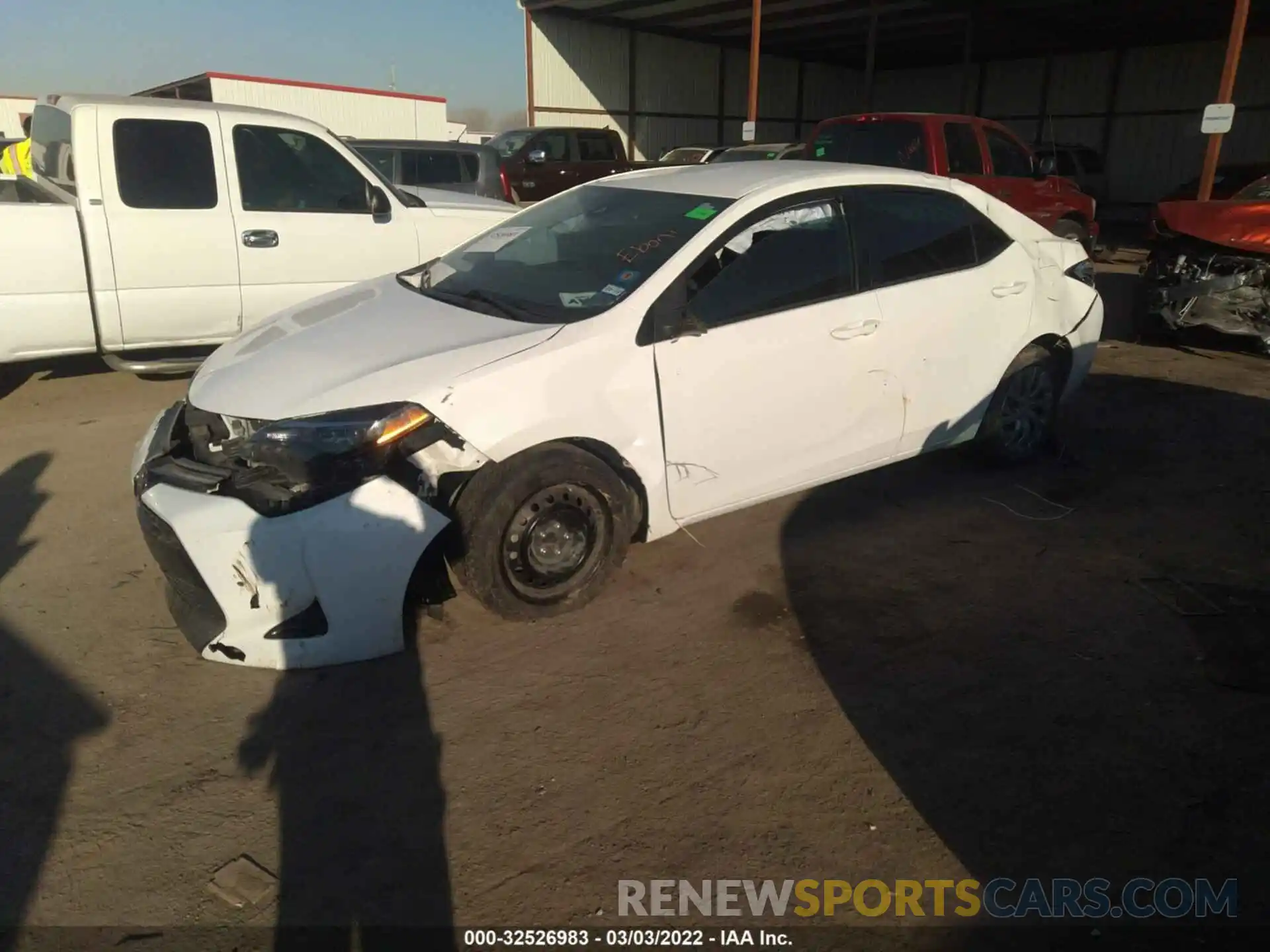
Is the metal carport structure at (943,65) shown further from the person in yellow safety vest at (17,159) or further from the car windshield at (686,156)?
the person in yellow safety vest at (17,159)

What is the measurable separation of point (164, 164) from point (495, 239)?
2980mm

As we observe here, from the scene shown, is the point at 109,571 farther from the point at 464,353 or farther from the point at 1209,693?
the point at 1209,693

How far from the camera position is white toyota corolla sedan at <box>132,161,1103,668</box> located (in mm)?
3076

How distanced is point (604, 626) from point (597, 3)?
21.2 metres

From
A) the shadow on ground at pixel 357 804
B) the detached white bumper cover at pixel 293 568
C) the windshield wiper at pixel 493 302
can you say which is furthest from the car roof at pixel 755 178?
the shadow on ground at pixel 357 804

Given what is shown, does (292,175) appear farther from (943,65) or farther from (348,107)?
(943,65)

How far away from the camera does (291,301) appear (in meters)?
6.52

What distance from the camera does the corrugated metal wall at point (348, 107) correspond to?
75.5 ft

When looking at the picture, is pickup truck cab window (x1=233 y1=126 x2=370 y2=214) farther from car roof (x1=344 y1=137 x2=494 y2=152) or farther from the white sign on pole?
the white sign on pole

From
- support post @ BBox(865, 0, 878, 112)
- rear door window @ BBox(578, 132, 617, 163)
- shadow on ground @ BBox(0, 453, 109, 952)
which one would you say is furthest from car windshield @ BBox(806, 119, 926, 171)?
support post @ BBox(865, 0, 878, 112)

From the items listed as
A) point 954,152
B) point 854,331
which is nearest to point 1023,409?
point 854,331

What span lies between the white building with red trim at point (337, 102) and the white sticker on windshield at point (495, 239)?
19.2m

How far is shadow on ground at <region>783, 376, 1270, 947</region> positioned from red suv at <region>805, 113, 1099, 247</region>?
5.10 m

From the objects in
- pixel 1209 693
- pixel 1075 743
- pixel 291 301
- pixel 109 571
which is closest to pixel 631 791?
pixel 1075 743
